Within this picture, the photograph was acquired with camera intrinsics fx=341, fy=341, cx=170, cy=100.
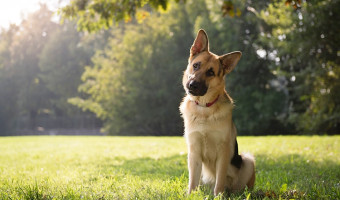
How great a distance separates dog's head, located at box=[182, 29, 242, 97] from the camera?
13.9 ft

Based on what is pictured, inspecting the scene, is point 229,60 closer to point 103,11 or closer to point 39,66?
point 103,11

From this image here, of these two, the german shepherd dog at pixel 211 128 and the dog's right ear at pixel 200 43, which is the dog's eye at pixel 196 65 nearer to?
the german shepherd dog at pixel 211 128

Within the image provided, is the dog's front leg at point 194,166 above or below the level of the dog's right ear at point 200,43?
below

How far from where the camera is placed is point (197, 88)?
4203 millimetres

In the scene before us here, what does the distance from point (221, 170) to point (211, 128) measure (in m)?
0.52

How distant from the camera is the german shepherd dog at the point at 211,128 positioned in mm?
4137

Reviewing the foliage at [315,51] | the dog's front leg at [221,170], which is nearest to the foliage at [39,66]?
the foliage at [315,51]

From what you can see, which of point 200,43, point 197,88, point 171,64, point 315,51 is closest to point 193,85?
Result: point 197,88

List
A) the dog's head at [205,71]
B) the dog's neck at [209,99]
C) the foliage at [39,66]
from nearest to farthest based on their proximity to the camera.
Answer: the dog's head at [205,71] < the dog's neck at [209,99] < the foliage at [39,66]

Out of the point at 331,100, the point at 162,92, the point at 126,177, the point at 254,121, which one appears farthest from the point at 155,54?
the point at 126,177

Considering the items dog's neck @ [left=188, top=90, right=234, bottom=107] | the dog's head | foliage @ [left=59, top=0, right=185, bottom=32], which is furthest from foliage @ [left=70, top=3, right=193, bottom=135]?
dog's neck @ [left=188, top=90, right=234, bottom=107]

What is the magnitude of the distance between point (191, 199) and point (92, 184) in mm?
1762

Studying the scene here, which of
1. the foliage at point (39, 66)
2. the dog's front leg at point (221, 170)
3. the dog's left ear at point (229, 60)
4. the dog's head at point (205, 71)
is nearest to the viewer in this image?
the dog's front leg at point (221, 170)

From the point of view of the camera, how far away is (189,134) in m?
4.24
